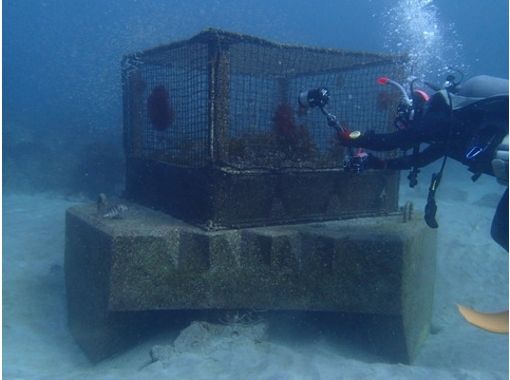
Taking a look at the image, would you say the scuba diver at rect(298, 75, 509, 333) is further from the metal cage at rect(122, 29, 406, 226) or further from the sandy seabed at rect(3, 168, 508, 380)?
the sandy seabed at rect(3, 168, 508, 380)

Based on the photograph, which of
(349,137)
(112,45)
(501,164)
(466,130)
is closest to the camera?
(501,164)

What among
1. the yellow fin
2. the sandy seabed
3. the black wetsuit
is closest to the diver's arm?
the black wetsuit

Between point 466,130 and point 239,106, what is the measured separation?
8.60ft

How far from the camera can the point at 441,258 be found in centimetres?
862

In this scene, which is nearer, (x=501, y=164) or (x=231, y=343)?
(x=501, y=164)

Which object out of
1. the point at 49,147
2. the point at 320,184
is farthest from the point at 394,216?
the point at 49,147

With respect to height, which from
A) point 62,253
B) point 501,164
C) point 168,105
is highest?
point 168,105

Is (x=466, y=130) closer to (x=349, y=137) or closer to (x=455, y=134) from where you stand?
(x=455, y=134)

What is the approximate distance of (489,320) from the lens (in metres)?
3.02

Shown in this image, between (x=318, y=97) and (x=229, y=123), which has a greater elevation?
(x=318, y=97)

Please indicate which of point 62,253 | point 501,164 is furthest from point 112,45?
point 501,164

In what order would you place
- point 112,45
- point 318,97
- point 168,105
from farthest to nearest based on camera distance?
point 112,45 < point 168,105 < point 318,97

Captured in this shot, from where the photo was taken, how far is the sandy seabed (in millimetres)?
4320

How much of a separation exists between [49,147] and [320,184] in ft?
44.7
